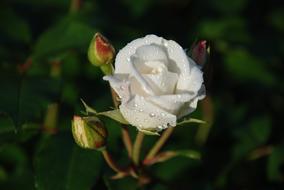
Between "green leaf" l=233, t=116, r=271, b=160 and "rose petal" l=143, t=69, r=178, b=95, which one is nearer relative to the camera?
"rose petal" l=143, t=69, r=178, b=95

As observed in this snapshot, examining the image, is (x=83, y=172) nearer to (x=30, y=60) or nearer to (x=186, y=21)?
(x=30, y=60)

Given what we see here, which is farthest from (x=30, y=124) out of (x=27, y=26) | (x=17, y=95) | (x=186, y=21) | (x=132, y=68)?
(x=186, y=21)

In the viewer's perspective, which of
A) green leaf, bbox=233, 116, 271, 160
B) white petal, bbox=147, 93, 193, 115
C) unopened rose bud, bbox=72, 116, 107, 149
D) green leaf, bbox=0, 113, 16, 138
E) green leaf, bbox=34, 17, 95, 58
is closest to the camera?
white petal, bbox=147, 93, 193, 115

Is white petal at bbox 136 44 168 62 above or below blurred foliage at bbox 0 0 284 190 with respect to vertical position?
above

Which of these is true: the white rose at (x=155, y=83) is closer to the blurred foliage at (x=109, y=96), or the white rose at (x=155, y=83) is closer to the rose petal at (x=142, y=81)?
the rose petal at (x=142, y=81)

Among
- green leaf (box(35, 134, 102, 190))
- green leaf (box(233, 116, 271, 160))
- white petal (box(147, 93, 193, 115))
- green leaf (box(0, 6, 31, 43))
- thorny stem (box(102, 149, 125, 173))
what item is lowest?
green leaf (box(233, 116, 271, 160))

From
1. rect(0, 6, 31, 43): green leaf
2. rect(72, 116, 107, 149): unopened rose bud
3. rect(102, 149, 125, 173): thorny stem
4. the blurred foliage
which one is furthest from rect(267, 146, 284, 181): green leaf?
rect(0, 6, 31, 43): green leaf

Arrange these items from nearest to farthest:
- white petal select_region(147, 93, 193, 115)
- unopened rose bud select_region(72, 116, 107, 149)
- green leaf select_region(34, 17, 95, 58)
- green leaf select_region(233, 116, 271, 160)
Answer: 1. white petal select_region(147, 93, 193, 115)
2. unopened rose bud select_region(72, 116, 107, 149)
3. green leaf select_region(34, 17, 95, 58)
4. green leaf select_region(233, 116, 271, 160)

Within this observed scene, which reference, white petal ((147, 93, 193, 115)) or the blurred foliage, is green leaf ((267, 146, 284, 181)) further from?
white petal ((147, 93, 193, 115))
